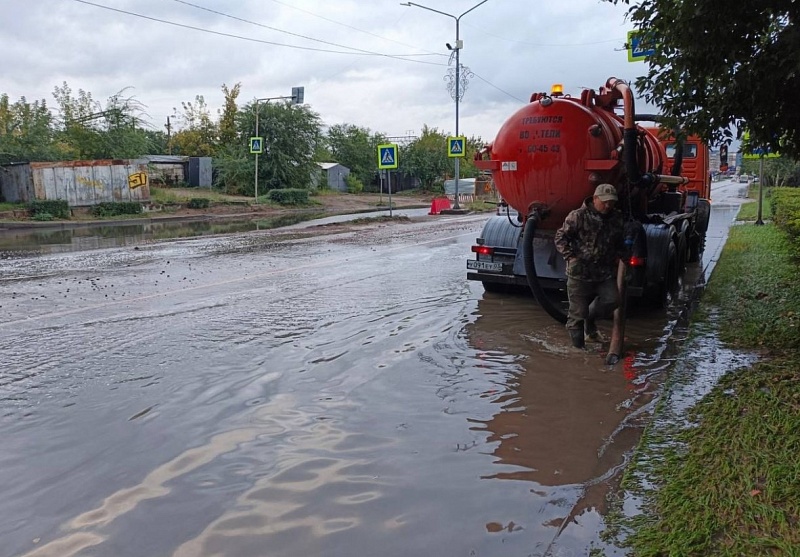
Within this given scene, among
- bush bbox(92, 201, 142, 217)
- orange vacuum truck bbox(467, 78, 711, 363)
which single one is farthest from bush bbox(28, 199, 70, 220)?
orange vacuum truck bbox(467, 78, 711, 363)

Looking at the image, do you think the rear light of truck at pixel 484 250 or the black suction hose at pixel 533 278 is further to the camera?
the rear light of truck at pixel 484 250

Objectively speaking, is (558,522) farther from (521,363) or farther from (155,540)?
(521,363)

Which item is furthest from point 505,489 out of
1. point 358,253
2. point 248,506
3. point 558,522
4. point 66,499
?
point 358,253

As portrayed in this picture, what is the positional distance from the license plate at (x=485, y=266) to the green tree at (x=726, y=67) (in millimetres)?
2947

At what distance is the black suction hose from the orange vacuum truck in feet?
0.04

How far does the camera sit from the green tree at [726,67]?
5.73 meters

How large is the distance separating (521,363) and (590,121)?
2.97 metres

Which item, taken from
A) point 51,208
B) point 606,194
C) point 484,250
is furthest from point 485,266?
point 51,208

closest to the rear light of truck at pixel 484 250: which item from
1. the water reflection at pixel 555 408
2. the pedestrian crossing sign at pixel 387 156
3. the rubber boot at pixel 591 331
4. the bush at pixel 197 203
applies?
the water reflection at pixel 555 408

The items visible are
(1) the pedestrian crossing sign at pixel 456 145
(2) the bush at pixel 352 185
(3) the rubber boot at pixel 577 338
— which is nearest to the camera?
(3) the rubber boot at pixel 577 338

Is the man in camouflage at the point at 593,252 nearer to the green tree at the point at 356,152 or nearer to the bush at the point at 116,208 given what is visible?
the bush at the point at 116,208

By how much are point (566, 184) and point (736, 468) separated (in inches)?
178

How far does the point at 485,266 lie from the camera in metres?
9.16

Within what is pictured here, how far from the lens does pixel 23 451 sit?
14.6 ft
